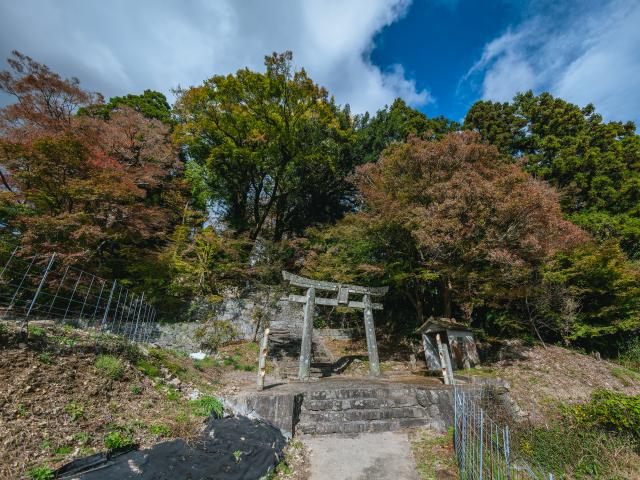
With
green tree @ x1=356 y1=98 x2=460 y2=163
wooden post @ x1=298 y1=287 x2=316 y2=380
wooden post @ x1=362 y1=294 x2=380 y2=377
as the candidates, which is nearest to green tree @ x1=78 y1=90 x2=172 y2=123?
green tree @ x1=356 y1=98 x2=460 y2=163

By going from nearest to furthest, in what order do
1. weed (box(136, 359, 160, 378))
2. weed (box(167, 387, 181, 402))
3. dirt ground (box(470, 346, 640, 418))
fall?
weed (box(167, 387, 181, 402)) < weed (box(136, 359, 160, 378)) < dirt ground (box(470, 346, 640, 418))

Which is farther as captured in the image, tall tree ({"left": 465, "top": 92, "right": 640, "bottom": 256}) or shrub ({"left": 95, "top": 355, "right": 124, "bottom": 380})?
tall tree ({"left": 465, "top": 92, "right": 640, "bottom": 256})

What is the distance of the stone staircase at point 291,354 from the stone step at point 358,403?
3.61m

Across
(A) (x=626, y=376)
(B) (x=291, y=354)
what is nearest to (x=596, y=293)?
(A) (x=626, y=376)

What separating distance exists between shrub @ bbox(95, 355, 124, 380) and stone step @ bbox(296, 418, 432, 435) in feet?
9.93

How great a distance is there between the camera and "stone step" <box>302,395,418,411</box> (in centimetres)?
536

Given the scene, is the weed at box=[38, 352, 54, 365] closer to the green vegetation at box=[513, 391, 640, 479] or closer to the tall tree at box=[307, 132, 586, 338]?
the green vegetation at box=[513, 391, 640, 479]

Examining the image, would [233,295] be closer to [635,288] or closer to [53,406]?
[53,406]

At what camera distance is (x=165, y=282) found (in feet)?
40.9

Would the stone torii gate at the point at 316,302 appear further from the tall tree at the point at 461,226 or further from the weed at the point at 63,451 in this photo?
the weed at the point at 63,451

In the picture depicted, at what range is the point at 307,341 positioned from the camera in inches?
321

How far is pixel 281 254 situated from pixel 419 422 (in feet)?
35.4

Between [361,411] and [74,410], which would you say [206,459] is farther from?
[361,411]

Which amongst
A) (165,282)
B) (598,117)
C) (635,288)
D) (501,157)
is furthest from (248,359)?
(598,117)
